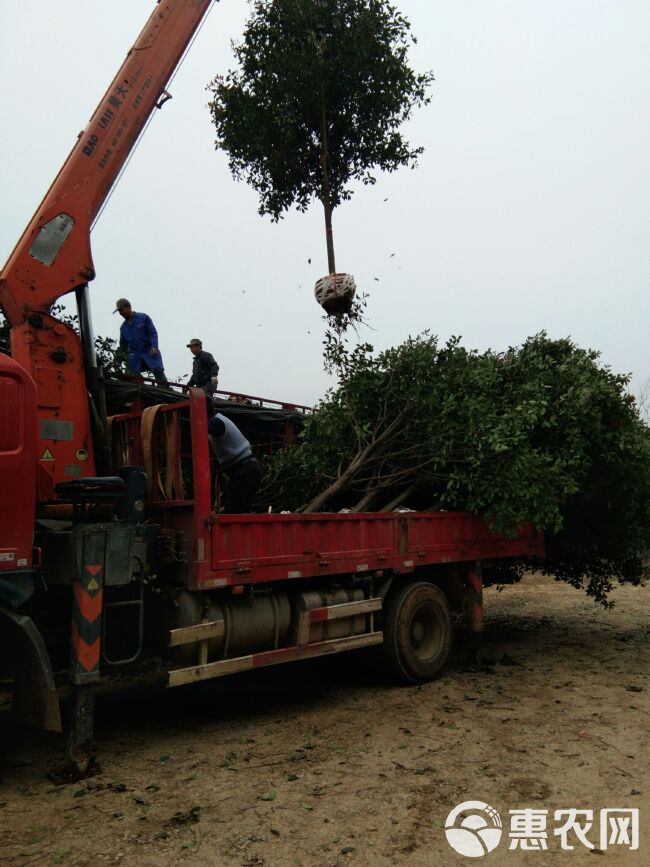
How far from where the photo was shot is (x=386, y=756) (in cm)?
498

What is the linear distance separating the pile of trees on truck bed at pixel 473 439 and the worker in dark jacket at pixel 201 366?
1317 mm

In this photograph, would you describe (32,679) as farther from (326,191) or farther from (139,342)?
(326,191)

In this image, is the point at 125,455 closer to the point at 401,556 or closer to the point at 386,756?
the point at 401,556

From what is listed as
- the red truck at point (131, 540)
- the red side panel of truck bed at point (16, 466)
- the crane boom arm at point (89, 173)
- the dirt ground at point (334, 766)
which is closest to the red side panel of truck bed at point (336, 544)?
the red truck at point (131, 540)

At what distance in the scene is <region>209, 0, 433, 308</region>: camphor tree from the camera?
12445 millimetres

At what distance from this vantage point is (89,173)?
6379 millimetres

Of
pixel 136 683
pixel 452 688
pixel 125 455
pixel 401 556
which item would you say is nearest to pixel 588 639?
pixel 452 688

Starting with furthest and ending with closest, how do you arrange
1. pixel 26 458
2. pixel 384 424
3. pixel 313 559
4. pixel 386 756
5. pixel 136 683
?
pixel 384 424 → pixel 136 683 → pixel 313 559 → pixel 386 756 → pixel 26 458

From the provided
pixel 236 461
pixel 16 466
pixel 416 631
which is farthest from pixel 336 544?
pixel 16 466

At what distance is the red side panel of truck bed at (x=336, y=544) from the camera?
5.54m

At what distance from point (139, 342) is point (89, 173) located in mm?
3012

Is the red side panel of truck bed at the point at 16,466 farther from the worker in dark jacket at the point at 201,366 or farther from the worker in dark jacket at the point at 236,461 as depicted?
the worker in dark jacket at the point at 201,366

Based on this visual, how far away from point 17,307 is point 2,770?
3486mm

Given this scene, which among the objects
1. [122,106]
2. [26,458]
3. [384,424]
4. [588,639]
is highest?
[122,106]
